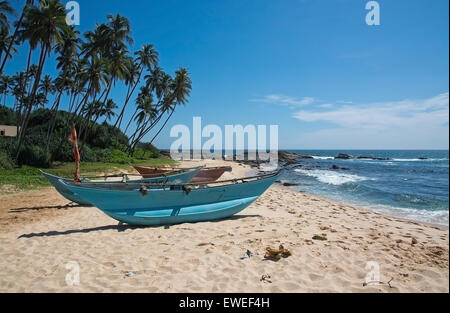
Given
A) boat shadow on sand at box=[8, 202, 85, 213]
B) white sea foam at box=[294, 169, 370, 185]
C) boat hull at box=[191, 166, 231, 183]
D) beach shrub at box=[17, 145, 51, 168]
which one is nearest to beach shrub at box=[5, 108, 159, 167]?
beach shrub at box=[17, 145, 51, 168]

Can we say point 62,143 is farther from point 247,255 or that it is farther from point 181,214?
point 247,255

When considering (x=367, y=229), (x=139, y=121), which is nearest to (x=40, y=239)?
(x=367, y=229)

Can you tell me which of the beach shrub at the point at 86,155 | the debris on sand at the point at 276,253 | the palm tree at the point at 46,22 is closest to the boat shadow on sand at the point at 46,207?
the debris on sand at the point at 276,253

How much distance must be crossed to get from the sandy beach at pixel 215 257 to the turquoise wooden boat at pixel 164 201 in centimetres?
34

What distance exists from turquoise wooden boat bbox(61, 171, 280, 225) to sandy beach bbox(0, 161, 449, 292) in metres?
0.34

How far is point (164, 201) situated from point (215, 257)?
291cm

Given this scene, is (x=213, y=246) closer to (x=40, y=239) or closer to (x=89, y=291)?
(x=89, y=291)

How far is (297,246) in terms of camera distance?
525 cm

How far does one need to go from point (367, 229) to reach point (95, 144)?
35100mm

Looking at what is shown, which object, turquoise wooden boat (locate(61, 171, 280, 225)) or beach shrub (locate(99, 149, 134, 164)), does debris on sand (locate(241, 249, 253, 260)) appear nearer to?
turquoise wooden boat (locate(61, 171, 280, 225))

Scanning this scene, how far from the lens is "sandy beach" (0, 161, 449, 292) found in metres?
3.85

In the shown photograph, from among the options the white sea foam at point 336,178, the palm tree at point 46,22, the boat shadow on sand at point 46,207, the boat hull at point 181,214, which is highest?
the palm tree at point 46,22

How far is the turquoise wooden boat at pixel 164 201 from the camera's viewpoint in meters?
6.68

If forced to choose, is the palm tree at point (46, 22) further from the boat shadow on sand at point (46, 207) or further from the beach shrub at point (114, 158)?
the boat shadow on sand at point (46, 207)
